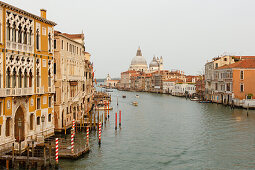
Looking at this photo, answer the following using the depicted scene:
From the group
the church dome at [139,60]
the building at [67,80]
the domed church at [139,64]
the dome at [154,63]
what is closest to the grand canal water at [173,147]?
the building at [67,80]

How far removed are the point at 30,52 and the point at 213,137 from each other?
1350 centimetres

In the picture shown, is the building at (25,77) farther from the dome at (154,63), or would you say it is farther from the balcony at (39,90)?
the dome at (154,63)

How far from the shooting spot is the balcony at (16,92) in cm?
1357

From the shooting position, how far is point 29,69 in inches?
623

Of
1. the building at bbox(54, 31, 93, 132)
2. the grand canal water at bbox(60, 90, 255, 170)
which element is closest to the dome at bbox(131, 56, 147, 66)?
the grand canal water at bbox(60, 90, 255, 170)

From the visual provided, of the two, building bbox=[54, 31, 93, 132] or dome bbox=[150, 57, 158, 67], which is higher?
dome bbox=[150, 57, 158, 67]

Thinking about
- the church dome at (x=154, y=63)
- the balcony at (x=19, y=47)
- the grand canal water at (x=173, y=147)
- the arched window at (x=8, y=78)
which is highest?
the church dome at (x=154, y=63)

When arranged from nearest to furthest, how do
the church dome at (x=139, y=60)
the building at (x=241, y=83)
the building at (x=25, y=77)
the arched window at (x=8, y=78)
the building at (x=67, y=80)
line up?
the building at (x=25, y=77) < the arched window at (x=8, y=78) < the building at (x=67, y=80) < the building at (x=241, y=83) < the church dome at (x=139, y=60)

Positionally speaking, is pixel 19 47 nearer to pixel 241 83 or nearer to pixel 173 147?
pixel 173 147

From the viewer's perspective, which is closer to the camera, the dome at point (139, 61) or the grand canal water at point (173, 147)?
the grand canal water at point (173, 147)

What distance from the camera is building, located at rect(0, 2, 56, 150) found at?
13875 mm

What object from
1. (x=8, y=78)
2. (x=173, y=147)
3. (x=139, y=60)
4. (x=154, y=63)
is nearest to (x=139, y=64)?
(x=139, y=60)

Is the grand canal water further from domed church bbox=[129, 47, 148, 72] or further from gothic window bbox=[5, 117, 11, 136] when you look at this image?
domed church bbox=[129, 47, 148, 72]

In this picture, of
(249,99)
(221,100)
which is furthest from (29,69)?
(221,100)
